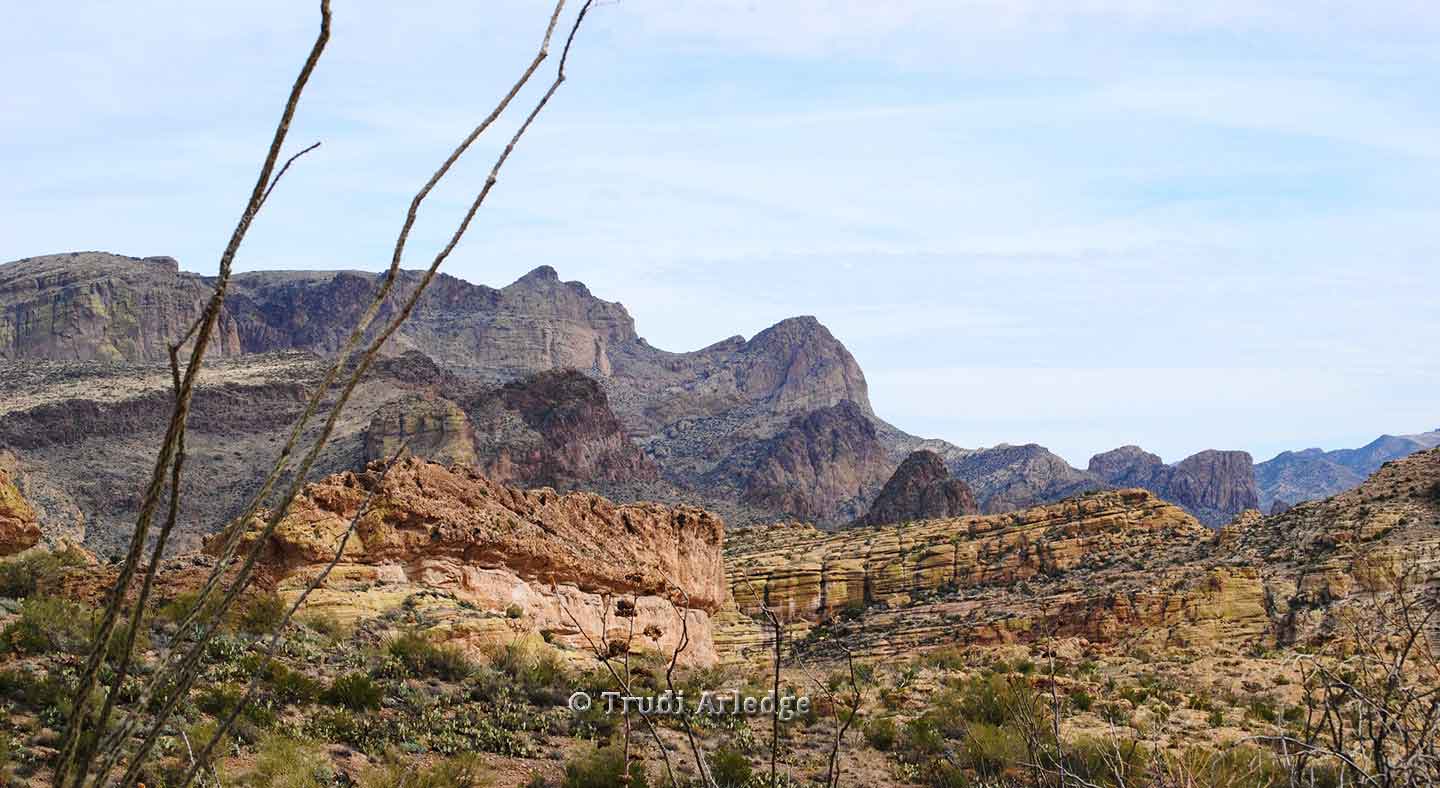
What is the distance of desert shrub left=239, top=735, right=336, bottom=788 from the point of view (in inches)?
427

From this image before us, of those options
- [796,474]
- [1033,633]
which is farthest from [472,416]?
[1033,633]

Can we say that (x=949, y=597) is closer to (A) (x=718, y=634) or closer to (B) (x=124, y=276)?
(A) (x=718, y=634)

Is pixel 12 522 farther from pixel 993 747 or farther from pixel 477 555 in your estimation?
pixel 993 747

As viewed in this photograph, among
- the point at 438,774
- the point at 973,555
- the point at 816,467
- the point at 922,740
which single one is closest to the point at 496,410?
the point at 816,467

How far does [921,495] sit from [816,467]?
48267mm

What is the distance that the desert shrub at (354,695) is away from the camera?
47.2ft

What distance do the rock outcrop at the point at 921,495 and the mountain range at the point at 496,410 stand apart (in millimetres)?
196

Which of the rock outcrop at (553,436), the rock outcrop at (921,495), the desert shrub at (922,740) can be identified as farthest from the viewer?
the rock outcrop at (553,436)

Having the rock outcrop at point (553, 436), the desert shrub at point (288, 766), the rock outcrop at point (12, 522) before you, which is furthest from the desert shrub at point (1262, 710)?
the rock outcrop at point (553, 436)

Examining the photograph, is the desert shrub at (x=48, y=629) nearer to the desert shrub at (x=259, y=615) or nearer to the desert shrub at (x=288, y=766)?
the desert shrub at (x=259, y=615)

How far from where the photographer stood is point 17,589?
1653cm

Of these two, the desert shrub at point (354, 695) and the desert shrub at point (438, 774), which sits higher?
the desert shrub at point (354, 695)

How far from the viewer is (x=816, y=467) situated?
13088cm

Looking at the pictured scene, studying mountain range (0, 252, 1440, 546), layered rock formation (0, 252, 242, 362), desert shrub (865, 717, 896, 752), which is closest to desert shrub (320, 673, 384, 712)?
desert shrub (865, 717, 896, 752)
